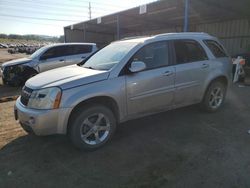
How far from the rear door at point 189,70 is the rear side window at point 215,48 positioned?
0.93 ft

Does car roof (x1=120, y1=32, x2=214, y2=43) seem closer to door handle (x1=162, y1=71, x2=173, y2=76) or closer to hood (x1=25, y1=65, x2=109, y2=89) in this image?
door handle (x1=162, y1=71, x2=173, y2=76)

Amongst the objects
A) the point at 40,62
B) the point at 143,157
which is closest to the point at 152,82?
the point at 143,157

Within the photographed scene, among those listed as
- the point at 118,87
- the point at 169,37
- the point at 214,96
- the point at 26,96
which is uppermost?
the point at 169,37

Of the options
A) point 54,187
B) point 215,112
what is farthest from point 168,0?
point 54,187

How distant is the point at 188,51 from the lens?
451cm

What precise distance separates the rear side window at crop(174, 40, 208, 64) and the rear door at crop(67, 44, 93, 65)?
6284 mm

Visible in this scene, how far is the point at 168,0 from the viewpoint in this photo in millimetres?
12266

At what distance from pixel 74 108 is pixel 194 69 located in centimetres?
258

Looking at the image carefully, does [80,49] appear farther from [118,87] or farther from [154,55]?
[118,87]

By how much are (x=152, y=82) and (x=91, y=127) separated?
132 cm

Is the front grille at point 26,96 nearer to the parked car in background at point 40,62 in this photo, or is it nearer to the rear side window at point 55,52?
the parked car in background at point 40,62

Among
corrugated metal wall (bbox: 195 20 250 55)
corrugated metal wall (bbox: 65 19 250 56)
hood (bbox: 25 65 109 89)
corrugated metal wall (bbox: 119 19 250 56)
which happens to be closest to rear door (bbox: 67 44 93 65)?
hood (bbox: 25 65 109 89)

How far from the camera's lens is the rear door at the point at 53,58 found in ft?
30.2

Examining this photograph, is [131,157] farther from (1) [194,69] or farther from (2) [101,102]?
(1) [194,69]
